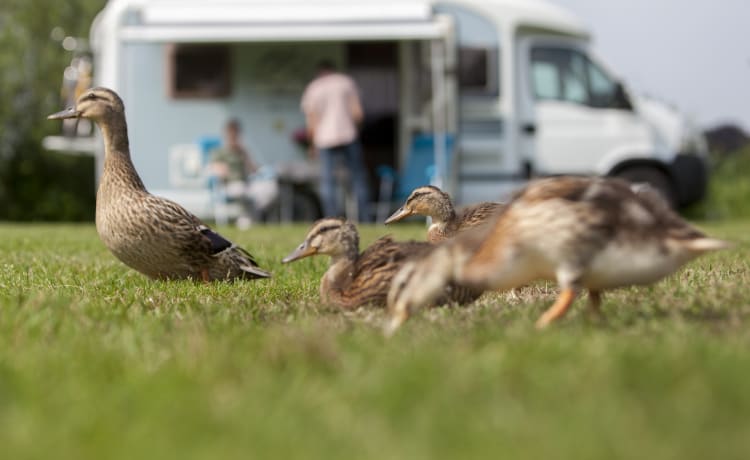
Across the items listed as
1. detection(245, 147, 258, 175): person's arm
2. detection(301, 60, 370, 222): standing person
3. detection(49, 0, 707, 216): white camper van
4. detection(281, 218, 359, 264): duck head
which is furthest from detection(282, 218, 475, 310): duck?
detection(245, 147, 258, 175): person's arm

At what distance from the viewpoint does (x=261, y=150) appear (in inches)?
656

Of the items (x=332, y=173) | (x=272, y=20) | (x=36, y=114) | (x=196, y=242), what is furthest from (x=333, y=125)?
(x=36, y=114)

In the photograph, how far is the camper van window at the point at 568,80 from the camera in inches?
665

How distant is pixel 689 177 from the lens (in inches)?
676

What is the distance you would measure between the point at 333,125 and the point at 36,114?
1321 centimetres

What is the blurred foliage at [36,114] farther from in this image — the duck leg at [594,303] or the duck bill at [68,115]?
the duck leg at [594,303]

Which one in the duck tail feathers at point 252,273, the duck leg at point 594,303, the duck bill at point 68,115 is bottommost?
the duck tail feathers at point 252,273

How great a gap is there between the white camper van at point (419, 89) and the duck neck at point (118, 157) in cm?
928

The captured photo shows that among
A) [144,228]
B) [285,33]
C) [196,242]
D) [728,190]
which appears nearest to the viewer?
[144,228]

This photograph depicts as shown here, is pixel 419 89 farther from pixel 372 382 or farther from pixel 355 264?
pixel 372 382

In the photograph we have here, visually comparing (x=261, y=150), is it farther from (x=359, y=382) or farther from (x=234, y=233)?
(x=359, y=382)

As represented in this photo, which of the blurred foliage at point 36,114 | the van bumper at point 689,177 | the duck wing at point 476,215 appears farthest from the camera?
the blurred foliage at point 36,114

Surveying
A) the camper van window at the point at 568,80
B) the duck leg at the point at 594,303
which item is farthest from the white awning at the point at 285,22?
the duck leg at the point at 594,303

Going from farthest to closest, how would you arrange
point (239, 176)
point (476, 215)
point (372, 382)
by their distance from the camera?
point (239, 176)
point (476, 215)
point (372, 382)
